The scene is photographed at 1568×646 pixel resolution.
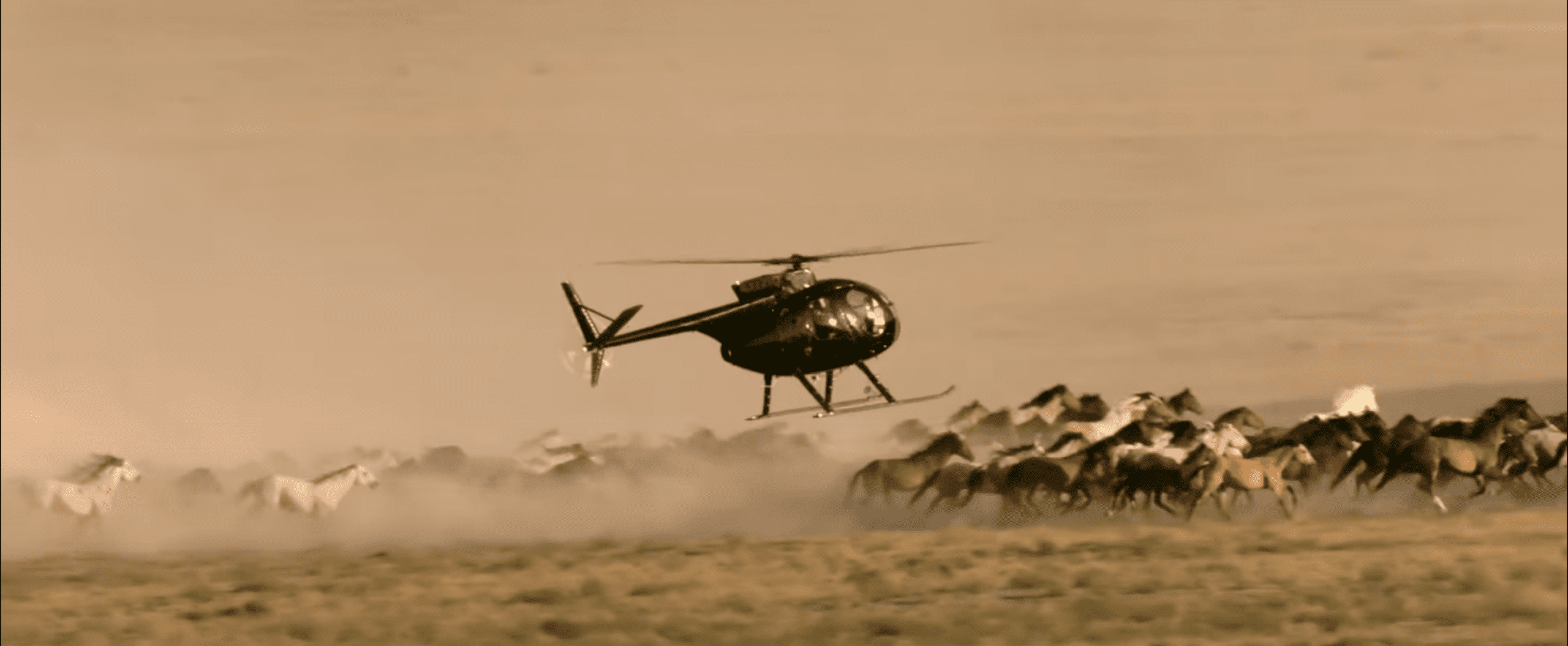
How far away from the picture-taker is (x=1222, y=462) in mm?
55594

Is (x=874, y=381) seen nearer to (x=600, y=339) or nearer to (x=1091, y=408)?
(x=600, y=339)

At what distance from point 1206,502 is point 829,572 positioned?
14.9 meters

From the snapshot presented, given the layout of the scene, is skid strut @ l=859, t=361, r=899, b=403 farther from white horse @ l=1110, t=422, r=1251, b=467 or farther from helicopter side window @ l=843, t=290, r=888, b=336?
white horse @ l=1110, t=422, r=1251, b=467

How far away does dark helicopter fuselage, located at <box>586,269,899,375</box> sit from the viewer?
132ft

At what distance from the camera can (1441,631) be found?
128 ft

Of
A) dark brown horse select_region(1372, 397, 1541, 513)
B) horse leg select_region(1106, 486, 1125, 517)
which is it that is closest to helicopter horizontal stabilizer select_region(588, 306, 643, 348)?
horse leg select_region(1106, 486, 1125, 517)

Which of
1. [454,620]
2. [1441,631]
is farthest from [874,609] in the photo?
[1441,631]

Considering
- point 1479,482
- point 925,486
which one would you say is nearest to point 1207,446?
point 925,486

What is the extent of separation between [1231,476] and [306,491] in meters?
29.9

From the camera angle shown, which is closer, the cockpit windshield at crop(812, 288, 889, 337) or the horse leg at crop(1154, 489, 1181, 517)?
the cockpit windshield at crop(812, 288, 889, 337)

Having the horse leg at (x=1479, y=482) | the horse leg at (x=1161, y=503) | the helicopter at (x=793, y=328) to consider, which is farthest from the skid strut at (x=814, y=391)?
the horse leg at (x=1479, y=482)

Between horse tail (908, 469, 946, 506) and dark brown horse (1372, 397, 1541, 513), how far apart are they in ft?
40.9

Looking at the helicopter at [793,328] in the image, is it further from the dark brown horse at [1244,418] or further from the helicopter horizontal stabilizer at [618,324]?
the dark brown horse at [1244,418]

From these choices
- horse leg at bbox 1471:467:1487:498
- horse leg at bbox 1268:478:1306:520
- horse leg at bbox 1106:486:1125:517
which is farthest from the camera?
horse leg at bbox 1471:467:1487:498
